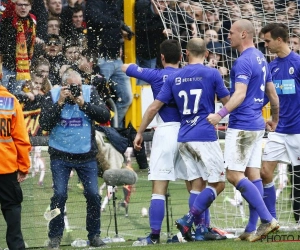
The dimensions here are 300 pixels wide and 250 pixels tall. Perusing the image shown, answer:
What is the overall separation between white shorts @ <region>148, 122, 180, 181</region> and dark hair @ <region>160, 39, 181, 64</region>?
2.52ft

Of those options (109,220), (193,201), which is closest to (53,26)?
(109,220)

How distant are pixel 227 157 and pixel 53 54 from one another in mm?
6054

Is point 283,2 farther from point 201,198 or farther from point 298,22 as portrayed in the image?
point 201,198

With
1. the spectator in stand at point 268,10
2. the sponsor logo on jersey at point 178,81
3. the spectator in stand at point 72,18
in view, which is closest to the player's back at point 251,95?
the sponsor logo on jersey at point 178,81

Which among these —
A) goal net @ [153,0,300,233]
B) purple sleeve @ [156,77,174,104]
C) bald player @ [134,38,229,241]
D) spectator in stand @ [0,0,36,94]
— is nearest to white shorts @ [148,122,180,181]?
bald player @ [134,38,229,241]

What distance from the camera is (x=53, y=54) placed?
15.8 meters

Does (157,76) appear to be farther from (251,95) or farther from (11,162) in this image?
(11,162)

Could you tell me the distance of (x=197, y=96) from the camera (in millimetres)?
10648

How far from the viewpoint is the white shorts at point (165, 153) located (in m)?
11.0

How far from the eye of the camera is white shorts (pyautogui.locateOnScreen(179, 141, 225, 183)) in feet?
34.9

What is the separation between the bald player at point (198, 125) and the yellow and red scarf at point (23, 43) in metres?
5.30

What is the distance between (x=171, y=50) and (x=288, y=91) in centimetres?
155

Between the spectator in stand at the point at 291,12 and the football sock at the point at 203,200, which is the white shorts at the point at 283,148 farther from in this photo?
the spectator in stand at the point at 291,12

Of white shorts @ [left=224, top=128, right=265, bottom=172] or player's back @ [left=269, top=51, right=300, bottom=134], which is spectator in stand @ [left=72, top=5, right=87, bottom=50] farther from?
white shorts @ [left=224, top=128, right=265, bottom=172]
